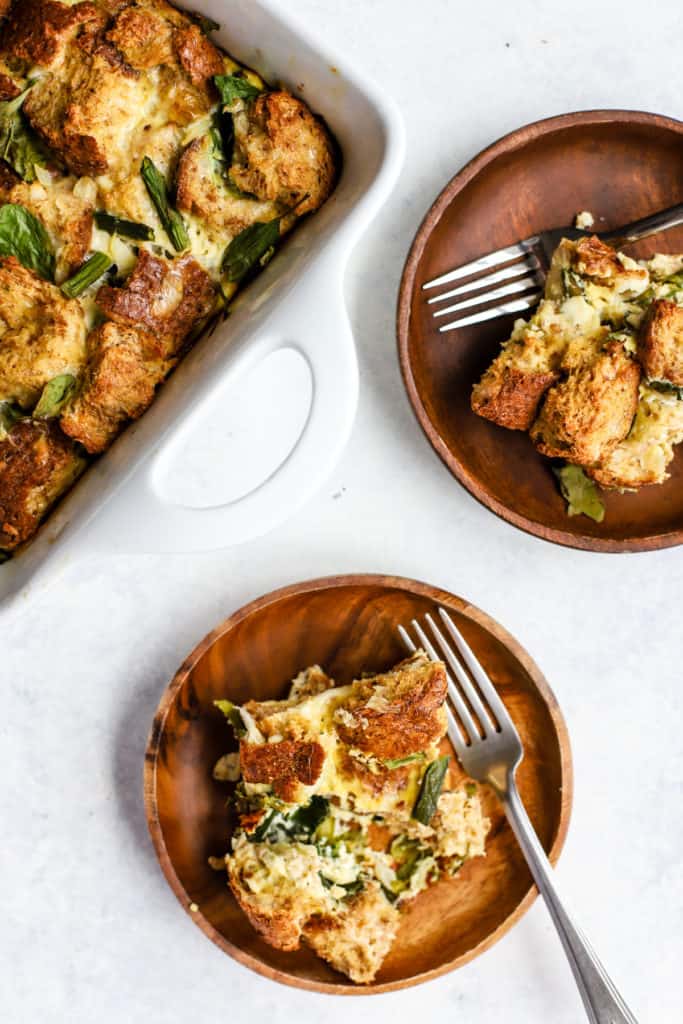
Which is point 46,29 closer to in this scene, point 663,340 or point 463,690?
point 663,340

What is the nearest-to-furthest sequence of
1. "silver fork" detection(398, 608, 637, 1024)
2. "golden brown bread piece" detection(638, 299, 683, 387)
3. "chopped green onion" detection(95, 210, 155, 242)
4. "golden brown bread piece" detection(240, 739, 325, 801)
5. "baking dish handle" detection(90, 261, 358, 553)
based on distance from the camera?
"baking dish handle" detection(90, 261, 358, 553), "chopped green onion" detection(95, 210, 155, 242), "golden brown bread piece" detection(638, 299, 683, 387), "golden brown bread piece" detection(240, 739, 325, 801), "silver fork" detection(398, 608, 637, 1024)

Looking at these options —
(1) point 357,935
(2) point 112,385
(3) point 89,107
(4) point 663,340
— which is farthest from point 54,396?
(1) point 357,935

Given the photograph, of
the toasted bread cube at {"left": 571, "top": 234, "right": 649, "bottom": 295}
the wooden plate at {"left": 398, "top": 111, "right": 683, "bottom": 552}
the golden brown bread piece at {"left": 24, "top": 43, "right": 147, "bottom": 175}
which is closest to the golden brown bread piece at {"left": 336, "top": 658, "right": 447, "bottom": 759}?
the wooden plate at {"left": 398, "top": 111, "right": 683, "bottom": 552}

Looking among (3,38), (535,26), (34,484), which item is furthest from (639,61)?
(34,484)

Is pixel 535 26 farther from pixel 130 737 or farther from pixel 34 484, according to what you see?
pixel 130 737

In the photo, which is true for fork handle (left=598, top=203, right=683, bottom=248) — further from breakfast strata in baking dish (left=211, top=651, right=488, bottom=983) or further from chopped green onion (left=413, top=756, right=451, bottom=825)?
chopped green onion (left=413, top=756, right=451, bottom=825)

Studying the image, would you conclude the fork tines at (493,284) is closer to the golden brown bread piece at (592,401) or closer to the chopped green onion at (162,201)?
the golden brown bread piece at (592,401)
